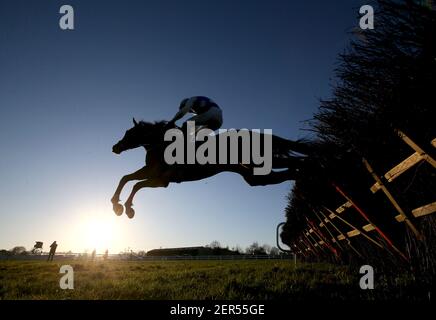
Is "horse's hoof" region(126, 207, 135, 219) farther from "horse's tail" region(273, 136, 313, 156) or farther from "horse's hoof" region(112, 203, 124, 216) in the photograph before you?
"horse's tail" region(273, 136, 313, 156)

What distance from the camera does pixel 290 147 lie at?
6.35 m

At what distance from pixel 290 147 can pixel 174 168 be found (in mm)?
2247

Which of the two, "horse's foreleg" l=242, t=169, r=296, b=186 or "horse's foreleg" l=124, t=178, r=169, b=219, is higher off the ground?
"horse's foreleg" l=242, t=169, r=296, b=186

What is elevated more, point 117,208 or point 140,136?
point 140,136

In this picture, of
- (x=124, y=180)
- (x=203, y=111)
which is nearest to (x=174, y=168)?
(x=124, y=180)

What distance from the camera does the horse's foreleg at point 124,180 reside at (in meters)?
6.57

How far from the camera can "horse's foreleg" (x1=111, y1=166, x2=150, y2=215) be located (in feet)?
21.5

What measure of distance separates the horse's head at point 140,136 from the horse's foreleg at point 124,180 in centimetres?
58

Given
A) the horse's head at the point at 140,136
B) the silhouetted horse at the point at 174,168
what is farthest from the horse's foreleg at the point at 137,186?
the horse's head at the point at 140,136

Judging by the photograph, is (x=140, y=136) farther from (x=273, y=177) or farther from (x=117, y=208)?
(x=273, y=177)

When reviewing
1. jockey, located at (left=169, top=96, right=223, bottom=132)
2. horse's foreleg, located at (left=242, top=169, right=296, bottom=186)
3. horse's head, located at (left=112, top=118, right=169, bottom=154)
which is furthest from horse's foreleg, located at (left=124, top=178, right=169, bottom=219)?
horse's foreleg, located at (left=242, top=169, right=296, bottom=186)
